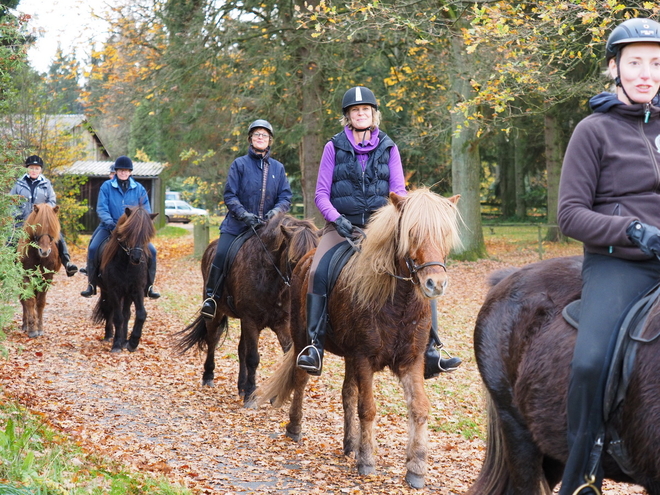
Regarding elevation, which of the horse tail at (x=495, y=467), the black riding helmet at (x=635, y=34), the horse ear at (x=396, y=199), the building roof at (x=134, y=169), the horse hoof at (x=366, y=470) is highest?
the building roof at (x=134, y=169)

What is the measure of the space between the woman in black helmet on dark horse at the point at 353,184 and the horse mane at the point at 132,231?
17.3 feet

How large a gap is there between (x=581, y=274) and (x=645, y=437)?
2.83ft

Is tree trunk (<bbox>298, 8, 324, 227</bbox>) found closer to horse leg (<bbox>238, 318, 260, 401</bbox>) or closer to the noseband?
horse leg (<bbox>238, 318, 260, 401</bbox>)

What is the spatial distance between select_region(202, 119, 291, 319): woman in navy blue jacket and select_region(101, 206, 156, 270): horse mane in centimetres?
239

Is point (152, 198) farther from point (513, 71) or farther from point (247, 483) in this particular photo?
point (247, 483)

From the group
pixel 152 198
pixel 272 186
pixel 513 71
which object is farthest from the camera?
pixel 152 198

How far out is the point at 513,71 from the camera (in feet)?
41.1

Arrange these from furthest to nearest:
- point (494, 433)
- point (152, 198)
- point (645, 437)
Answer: point (152, 198) < point (494, 433) < point (645, 437)

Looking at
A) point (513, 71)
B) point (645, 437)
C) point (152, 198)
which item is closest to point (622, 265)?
point (645, 437)

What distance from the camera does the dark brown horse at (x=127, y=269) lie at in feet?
36.4

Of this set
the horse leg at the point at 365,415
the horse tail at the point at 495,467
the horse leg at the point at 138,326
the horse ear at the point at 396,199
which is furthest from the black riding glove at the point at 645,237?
the horse leg at the point at 138,326

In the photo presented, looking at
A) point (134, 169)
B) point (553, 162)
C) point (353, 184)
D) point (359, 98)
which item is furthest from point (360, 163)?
point (134, 169)

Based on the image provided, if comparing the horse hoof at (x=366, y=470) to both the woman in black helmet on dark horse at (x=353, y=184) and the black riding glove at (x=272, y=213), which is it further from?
the black riding glove at (x=272, y=213)

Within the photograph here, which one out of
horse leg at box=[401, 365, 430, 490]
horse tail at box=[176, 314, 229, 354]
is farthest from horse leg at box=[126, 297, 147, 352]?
horse leg at box=[401, 365, 430, 490]
